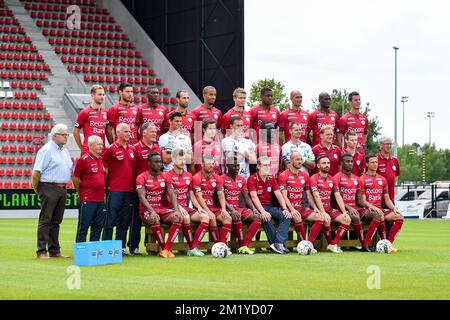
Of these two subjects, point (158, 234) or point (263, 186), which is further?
point (263, 186)

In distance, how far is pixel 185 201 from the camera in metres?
14.6

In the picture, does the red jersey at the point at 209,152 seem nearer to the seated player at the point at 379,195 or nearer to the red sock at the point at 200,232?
the red sock at the point at 200,232

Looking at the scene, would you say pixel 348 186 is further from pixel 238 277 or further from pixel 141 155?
pixel 238 277

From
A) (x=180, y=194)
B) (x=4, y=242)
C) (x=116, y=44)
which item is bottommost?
(x=4, y=242)

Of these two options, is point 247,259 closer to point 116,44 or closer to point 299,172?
point 299,172

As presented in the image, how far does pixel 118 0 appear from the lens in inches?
1596

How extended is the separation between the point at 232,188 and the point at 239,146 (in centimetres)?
85

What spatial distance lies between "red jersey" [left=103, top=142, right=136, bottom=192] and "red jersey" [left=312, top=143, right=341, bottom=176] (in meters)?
3.71

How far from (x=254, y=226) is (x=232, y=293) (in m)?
5.60

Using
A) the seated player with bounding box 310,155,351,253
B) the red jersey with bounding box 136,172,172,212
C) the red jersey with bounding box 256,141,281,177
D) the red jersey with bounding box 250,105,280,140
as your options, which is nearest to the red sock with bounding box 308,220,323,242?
the seated player with bounding box 310,155,351,253

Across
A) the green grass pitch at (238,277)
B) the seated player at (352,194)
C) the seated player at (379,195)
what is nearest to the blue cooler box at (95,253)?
the green grass pitch at (238,277)

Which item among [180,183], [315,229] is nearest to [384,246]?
[315,229]
